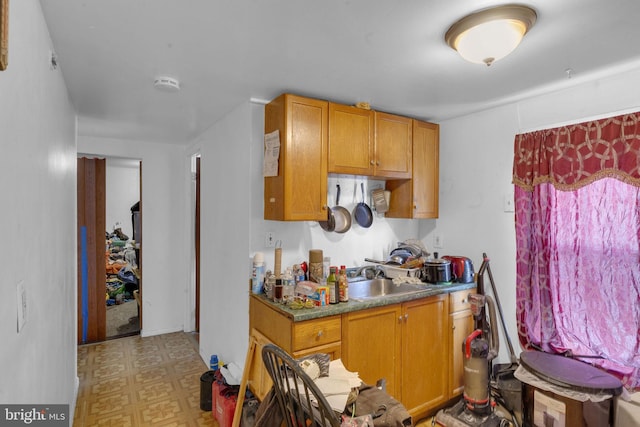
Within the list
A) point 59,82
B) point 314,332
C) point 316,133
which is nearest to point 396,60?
point 316,133

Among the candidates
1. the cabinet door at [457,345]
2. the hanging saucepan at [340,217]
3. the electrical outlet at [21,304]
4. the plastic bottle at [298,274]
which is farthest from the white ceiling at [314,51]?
the cabinet door at [457,345]

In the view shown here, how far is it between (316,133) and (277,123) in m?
0.27

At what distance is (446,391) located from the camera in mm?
2592

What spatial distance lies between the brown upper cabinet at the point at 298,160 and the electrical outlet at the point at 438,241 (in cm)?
131

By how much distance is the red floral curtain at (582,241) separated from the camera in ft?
6.51

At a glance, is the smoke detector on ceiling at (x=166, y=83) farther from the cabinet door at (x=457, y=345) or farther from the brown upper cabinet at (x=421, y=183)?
the cabinet door at (x=457, y=345)

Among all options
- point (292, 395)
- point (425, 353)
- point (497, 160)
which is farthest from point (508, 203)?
point (292, 395)

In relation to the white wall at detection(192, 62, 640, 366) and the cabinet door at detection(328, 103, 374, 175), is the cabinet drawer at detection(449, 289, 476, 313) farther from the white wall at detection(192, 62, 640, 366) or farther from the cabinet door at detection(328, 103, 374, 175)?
the cabinet door at detection(328, 103, 374, 175)

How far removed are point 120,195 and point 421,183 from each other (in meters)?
6.08

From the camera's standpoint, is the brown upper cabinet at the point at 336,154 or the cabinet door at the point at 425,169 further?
the cabinet door at the point at 425,169

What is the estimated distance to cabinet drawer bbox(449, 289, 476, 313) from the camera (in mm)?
2609

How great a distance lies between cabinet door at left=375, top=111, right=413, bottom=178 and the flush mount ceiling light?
1.07 m

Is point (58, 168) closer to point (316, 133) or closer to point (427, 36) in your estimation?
point (316, 133)

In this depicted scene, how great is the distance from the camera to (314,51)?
1749 millimetres
